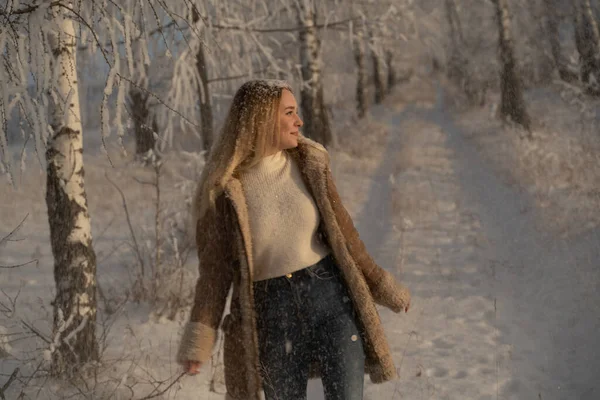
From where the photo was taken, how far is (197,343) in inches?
102

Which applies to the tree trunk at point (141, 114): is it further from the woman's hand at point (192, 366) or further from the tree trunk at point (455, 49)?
the tree trunk at point (455, 49)

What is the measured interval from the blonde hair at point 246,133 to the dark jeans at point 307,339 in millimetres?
447

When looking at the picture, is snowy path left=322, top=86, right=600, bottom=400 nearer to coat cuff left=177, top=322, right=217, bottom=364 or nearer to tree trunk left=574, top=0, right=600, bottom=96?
coat cuff left=177, top=322, right=217, bottom=364

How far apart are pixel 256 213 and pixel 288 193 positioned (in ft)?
0.51

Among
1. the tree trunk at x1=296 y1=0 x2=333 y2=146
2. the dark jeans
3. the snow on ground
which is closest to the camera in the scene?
the dark jeans

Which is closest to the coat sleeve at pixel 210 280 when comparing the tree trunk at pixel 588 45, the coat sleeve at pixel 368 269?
the coat sleeve at pixel 368 269

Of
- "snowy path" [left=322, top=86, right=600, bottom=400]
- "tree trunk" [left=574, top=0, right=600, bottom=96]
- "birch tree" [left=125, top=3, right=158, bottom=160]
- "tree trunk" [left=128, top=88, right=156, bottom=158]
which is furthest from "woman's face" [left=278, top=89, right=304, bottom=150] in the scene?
"tree trunk" [left=574, top=0, right=600, bottom=96]

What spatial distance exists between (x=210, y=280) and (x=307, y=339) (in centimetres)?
45

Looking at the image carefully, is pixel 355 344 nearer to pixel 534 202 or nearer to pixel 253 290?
pixel 253 290

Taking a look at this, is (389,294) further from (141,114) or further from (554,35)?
(554,35)

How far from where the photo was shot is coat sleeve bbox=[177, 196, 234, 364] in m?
2.60

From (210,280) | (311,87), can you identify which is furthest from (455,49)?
(210,280)

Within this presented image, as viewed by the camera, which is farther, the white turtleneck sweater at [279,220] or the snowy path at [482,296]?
the snowy path at [482,296]

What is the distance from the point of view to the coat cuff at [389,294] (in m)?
2.71
